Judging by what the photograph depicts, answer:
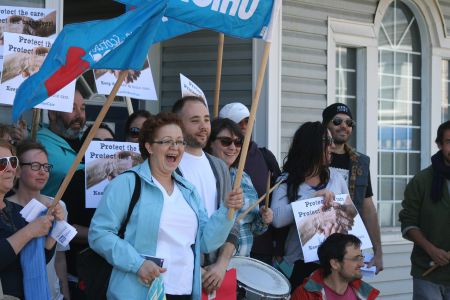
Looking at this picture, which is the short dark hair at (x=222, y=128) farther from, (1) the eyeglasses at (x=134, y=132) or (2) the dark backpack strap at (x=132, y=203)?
(2) the dark backpack strap at (x=132, y=203)

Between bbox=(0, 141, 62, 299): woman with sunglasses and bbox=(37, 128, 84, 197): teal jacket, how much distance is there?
3.04 ft

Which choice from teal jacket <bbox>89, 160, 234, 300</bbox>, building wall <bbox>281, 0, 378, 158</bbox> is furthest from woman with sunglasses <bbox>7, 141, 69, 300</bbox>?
building wall <bbox>281, 0, 378, 158</bbox>

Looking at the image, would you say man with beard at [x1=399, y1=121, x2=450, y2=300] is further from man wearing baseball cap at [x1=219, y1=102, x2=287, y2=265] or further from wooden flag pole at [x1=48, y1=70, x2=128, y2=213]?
wooden flag pole at [x1=48, y1=70, x2=128, y2=213]

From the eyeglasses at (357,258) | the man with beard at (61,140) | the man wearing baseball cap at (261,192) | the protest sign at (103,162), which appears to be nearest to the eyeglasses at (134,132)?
the protest sign at (103,162)

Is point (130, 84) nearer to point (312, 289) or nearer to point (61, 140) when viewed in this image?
point (61, 140)

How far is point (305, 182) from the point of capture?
5.72m

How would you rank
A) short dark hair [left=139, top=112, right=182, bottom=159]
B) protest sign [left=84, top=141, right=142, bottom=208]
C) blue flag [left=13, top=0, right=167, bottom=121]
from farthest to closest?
protest sign [left=84, top=141, right=142, bottom=208] → short dark hair [left=139, top=112, right=182, bottom=159] → blue flag [left=13, top=0, right=167, bottom=121]

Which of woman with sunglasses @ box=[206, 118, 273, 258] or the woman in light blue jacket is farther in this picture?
woman with sunglasses @ box=[206, 118, 273, 258]

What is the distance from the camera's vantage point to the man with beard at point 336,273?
5.52 meters

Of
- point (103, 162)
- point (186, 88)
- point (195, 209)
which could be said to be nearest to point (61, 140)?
point (103, 162)

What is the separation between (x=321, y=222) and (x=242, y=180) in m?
0.66

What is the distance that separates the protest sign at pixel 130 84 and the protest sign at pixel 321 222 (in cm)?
143

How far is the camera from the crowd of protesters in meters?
4.29

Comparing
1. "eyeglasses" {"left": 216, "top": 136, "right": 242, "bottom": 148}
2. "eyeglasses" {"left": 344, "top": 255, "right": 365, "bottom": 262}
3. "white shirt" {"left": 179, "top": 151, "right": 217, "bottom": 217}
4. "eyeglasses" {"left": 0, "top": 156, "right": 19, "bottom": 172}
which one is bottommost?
"eyeglasses" {"left": 344, "top": 255, "right": 365, "bottom": 262}
